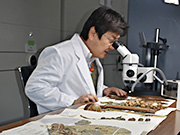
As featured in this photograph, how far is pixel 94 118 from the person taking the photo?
2.83 ft

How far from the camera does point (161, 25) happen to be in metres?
2.39

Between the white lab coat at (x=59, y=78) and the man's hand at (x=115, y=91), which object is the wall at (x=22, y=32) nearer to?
→ the white lab coat at (x=59, y=78)

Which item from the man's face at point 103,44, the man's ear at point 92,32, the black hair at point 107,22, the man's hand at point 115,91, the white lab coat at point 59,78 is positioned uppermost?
the black hair at point 107,22

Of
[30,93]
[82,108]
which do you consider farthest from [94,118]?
[30,93]

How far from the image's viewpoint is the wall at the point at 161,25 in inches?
90.6

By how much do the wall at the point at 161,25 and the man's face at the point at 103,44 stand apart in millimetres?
1075

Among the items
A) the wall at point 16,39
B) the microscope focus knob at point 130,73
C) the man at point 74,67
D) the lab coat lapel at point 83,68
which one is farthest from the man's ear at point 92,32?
the wall at point 16,39

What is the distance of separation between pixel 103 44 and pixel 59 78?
40 centimetres

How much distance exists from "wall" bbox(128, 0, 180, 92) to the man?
1.06 metres

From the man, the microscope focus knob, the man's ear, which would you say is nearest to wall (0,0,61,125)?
the man

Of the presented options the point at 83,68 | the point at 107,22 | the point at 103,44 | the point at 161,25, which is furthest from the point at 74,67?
the point at 161,25

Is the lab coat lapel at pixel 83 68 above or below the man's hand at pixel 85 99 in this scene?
above

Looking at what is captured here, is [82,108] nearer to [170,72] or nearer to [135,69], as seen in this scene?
[135,69]

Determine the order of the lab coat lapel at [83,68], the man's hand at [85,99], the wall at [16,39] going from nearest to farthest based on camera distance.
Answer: the man's hand at [85,99] → the lab coat lapel at [83,68] → the wall at [16,39]
